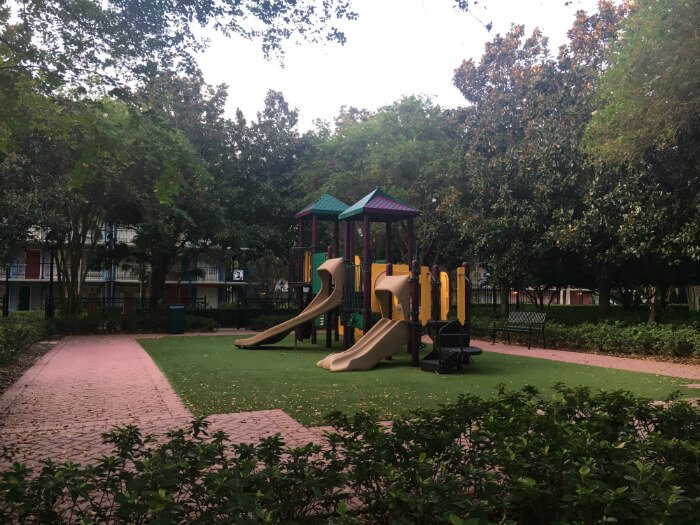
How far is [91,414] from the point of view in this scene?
7.07 meters

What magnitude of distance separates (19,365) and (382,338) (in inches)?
Result: 309

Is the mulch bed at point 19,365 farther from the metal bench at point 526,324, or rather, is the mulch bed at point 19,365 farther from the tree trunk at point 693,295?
the tree trunk at point 693,295

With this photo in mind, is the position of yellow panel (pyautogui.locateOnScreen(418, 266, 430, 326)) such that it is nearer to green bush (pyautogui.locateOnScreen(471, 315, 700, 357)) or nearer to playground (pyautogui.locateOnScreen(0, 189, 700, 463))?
playground (pyautogui.locateOnScreen(0, 189, 700, 463))

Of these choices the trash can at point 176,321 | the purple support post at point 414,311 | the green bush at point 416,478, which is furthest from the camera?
the trash can at point 176,321

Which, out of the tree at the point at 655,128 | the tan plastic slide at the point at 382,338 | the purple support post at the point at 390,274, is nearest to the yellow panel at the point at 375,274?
the tan plastic slide at the point at 382,338

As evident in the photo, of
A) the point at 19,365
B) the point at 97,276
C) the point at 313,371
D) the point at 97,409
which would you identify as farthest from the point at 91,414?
the point at 97,276

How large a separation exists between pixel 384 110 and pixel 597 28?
29.7ft

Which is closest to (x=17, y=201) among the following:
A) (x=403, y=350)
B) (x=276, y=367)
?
(x=276, y=367)

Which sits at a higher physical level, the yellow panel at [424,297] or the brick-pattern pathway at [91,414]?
the yellow panel at [424,297]

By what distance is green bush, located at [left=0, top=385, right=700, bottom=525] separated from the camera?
2.44m

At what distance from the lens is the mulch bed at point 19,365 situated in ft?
32.4

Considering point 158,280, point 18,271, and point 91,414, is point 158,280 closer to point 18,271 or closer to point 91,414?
point 91,414

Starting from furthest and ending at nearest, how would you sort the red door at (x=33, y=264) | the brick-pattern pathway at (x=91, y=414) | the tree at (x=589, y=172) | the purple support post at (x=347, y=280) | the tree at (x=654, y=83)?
the red door at (x=33, y=264)
the tree at (x=589, y=172)
the purple support post at (x=347, y=280)
the tree at (x=654, y=83)
the brick-pattern pathway at (x=91, y=414)

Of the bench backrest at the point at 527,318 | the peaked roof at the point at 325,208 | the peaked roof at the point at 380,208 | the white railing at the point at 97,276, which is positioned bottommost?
the bench backrest at the point at 527,318
